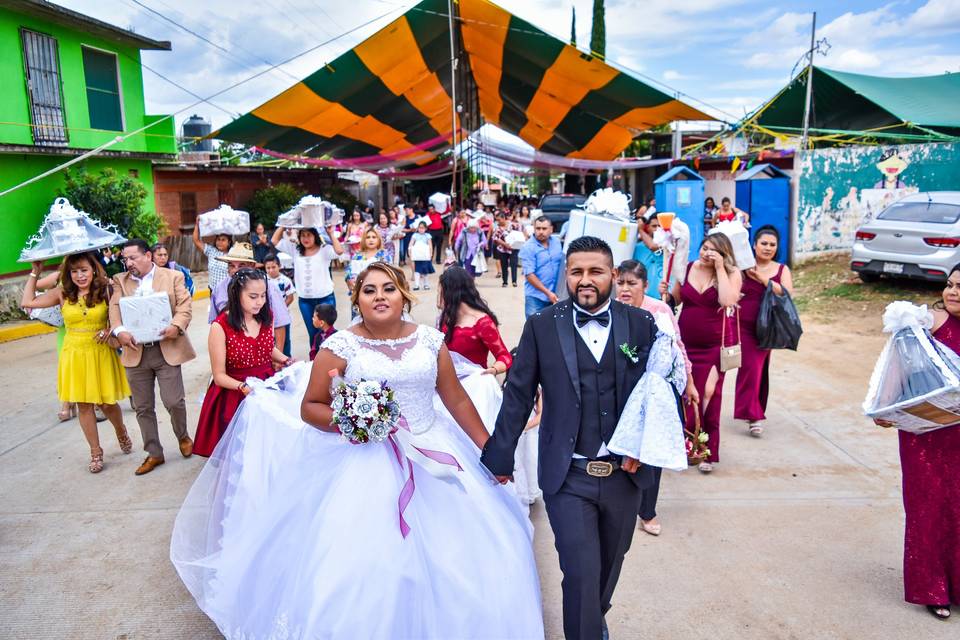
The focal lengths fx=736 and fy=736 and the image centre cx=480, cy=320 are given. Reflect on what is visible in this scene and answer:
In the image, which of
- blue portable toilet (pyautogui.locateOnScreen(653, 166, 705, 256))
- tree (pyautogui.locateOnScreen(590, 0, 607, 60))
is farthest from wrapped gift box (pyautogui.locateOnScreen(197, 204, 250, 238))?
tree (pyautogui.locateOnScreen(590, 0, 607, 60))

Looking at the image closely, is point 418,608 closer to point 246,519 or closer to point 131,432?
point 246,519

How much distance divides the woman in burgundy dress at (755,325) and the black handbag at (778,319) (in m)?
0.06

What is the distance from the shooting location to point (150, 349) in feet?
19.1

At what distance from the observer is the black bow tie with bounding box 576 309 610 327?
10.1ft

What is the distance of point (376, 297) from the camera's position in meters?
3.51

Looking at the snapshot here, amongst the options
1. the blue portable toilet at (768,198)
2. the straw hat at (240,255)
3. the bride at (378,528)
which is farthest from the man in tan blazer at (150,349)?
the blue portable toilet at (768,198)

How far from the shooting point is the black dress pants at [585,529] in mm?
3055

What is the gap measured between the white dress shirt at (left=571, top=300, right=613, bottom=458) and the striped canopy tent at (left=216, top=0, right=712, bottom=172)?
967 cm

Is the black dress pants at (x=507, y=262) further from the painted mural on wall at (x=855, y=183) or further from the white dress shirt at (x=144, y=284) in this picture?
the white dress shirt at (x=144, y=284)

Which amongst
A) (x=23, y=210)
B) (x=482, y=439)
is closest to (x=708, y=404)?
(x=482, y=439)

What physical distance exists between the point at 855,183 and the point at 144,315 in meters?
15.7

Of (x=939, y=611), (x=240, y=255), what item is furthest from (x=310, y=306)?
(x=939, y=611)

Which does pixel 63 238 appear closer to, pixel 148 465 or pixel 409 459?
pixel 148 465

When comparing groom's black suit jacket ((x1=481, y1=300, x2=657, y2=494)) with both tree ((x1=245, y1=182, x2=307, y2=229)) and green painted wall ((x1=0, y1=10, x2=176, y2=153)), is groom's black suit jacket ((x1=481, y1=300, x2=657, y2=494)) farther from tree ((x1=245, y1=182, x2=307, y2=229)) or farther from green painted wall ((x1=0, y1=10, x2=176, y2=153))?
tree ((x1=245, y1=182, x2=307, y2=229))
